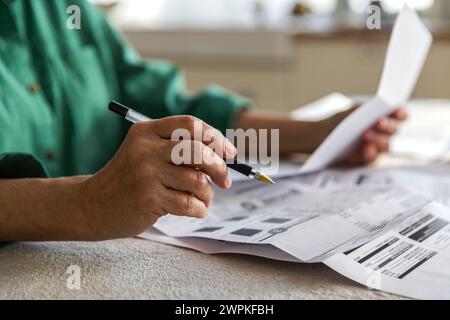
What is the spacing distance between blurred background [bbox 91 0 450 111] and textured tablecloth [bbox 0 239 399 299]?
1694 millimetres

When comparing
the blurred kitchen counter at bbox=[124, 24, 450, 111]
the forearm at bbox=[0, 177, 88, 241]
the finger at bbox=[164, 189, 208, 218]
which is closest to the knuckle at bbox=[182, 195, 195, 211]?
the finger at bbox=[164, 189, 208, 218]

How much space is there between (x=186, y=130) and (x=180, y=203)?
0.23 feet

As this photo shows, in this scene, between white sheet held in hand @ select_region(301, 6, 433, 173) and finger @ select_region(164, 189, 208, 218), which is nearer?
finger @ select_region(164, 189, 208, 218)

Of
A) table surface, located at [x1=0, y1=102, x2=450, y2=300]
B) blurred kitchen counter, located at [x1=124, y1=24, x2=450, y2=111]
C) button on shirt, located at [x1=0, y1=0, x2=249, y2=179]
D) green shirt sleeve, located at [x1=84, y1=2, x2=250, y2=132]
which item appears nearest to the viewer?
table surface, located at [x1=0, y1=102, x2=450, y2=300]

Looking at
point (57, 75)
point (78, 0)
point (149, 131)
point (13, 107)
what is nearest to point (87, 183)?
point (149, 131)

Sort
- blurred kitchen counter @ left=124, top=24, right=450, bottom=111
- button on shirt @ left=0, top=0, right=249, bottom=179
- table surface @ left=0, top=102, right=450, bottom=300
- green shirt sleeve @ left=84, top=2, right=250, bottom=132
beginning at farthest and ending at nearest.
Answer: blurred kitchen counter @ left=124, top=24, right=450, bottom=111, green shirt sleeve @ left=84, top=2, right=250, bottom=132, button on shirt @ left=0, top=0, right=249, bottom=179, table surface @ left=0, top=102, right=450, bottom=300

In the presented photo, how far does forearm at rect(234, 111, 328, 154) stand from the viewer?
103 centimetres

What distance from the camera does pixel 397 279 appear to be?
551 mm

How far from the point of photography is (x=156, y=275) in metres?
0.58

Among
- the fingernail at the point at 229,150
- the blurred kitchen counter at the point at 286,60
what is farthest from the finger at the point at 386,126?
the blurred kitchen counter at the point at 286,60

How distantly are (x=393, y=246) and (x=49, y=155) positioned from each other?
1.75 feet

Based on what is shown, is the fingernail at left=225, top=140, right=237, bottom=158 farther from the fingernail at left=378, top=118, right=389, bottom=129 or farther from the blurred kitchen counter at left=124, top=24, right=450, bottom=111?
the blurred kitchen counter at left=124, top=24, right=450, bottom=111

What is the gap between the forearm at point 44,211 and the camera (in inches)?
24.6

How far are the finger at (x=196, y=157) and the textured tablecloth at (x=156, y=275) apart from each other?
9 cm
